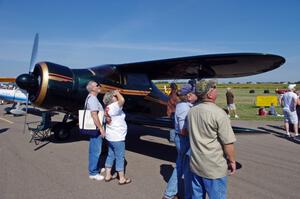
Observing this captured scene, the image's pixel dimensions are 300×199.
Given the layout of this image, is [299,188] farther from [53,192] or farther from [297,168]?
[53,192]

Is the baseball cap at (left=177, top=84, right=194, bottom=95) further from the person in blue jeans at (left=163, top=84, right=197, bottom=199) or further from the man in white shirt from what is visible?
the man in white shirt

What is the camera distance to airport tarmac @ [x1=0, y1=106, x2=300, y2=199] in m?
4.22

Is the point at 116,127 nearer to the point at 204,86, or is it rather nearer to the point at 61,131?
the point at 204,86

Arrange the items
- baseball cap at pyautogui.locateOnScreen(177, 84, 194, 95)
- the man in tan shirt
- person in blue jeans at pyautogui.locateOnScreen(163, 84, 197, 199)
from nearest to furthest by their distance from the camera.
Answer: the man in tan shirt < person in blue jeans at pyautogui.locateOnScreen(163, 84, 197, 199) < baseball cap at pyautogui.locateOnScreen(177, 84, 194, 95)

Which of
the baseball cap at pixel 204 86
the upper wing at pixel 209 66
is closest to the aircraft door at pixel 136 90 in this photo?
the upper wing at pixel 209 66

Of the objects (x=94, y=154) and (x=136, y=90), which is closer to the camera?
(x=94, y=154)

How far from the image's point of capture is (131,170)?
17.9ft

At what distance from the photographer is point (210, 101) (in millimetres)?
2844

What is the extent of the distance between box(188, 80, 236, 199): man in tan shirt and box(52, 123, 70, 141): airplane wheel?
6.27m

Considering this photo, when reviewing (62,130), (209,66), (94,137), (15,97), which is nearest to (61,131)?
(62,130)

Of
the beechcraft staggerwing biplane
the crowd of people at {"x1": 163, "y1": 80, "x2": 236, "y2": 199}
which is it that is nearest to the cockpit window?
the beechcraft staggerwing biplane

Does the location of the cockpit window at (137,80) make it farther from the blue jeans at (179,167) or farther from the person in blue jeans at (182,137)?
the blue jeans at (179,167)

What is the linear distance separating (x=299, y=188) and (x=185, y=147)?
2.29m

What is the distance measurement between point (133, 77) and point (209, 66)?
7.41ft
